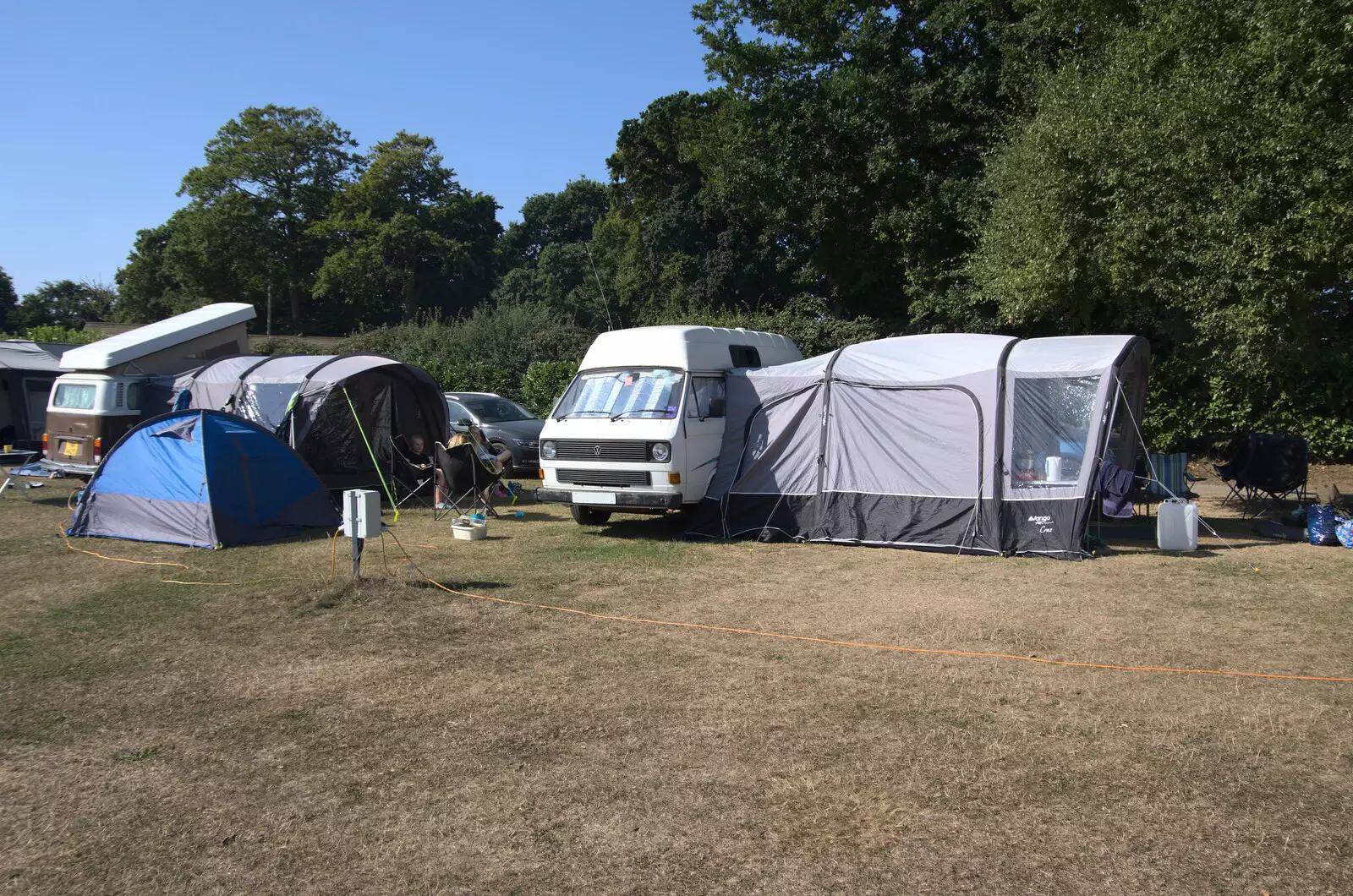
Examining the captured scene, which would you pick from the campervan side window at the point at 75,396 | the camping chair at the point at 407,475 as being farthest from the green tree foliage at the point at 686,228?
the campervan side window at the point at 75,396

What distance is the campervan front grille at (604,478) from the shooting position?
442 inches

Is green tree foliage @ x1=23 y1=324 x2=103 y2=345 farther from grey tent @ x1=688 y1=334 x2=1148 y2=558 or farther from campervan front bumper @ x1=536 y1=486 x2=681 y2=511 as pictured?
grey tent @ x1=688 y1=334 x2=1148 y2=558

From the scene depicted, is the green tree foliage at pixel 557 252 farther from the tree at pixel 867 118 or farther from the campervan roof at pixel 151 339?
the campervan roof at pixel 151 339

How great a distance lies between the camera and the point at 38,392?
21.6m

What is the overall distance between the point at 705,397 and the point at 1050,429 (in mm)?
4035

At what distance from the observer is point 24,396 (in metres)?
21.3

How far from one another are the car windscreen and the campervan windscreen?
6183mm

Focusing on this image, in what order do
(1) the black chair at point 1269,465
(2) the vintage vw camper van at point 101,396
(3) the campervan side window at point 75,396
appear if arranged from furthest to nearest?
(3) the campervan side window at point 75,396
(2) the vintage vw camper van at point 101,396
(1) the black chair at point 1269,465

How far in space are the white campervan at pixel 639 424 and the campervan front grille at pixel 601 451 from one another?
0.03 feet

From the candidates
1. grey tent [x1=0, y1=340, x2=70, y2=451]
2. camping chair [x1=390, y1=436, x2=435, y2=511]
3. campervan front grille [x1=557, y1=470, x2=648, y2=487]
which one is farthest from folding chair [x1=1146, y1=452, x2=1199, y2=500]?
grey tent [x1=0, y1=340, x2=70, y2=451]

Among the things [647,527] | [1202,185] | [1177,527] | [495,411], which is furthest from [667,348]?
[495,411]

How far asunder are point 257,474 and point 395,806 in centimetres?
806

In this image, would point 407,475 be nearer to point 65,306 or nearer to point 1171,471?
point 1171,471

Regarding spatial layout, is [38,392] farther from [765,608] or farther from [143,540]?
[765,608]
